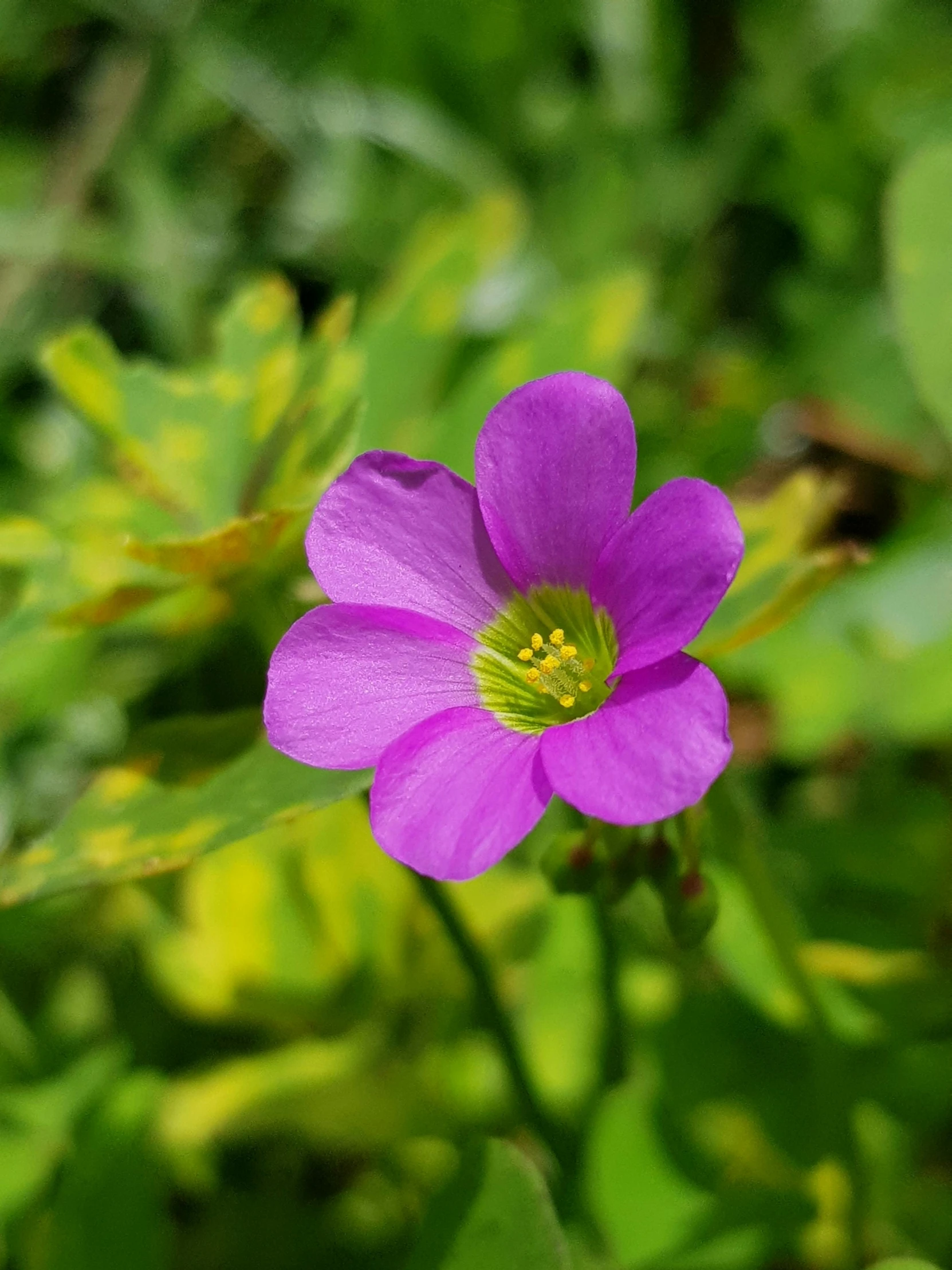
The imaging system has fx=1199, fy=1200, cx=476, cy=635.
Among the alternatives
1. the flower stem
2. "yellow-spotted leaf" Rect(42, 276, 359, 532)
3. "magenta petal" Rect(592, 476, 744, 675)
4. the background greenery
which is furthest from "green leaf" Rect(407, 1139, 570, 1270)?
"yellow-spotted leaf" Rect(42, 276, 359, 532)

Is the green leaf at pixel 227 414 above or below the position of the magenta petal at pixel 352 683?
below

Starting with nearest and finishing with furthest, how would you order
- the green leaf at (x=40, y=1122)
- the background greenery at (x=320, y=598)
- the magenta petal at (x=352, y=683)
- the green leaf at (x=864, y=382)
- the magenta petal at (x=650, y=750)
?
the magenta petal at (x=650, y=750), the magenta petal at (x=352, y=683), the background greenery at (x=320, y=598), the green leaf at (x=40, y=1122), the green leaf at (x=864, y=382)

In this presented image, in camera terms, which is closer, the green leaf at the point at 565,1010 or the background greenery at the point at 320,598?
the background greenery at the point at 320,598

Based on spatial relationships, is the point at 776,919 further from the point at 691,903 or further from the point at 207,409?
the point at 207,409

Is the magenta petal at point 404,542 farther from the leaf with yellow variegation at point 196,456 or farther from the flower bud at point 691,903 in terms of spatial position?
the flower bud at point 691,903

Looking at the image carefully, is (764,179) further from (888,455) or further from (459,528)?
→ (459,528)

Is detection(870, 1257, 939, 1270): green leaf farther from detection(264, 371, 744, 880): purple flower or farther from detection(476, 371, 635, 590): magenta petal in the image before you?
detection(476, 371, 635, 590): magenta petal

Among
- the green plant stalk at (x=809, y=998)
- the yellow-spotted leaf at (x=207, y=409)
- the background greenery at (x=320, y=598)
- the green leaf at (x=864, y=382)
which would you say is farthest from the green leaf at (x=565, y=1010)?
the green leaf at (x=864, y=382)
